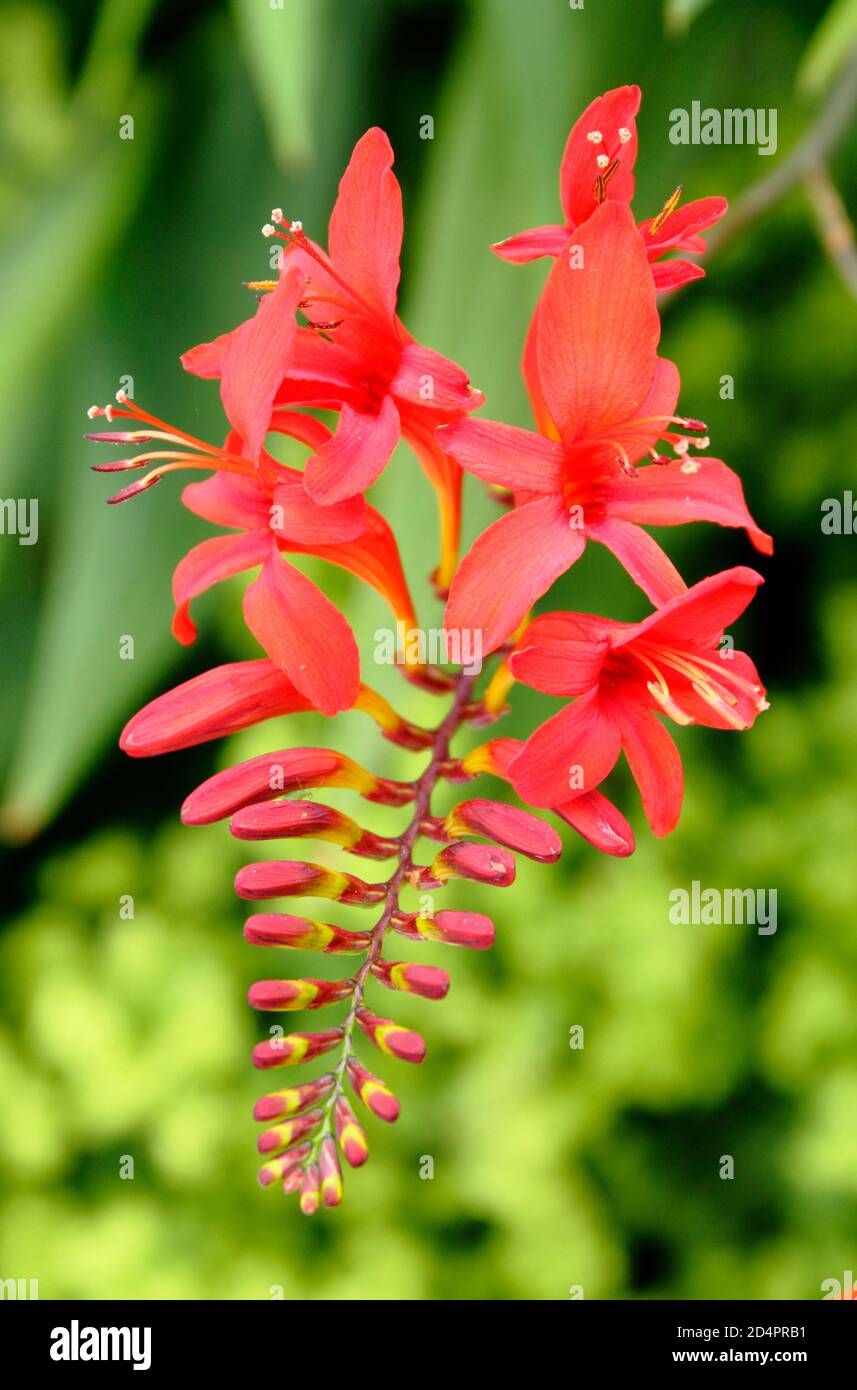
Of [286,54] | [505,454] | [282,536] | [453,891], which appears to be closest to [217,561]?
[282,536]

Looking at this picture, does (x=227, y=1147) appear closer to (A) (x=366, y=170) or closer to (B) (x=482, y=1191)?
(B) (x=482, y=1191)

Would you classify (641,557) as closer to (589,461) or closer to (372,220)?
(589,461)

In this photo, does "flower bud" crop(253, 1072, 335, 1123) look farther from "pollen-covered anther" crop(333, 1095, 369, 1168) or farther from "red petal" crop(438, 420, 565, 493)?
"red petal" crop(438, 420, 565, 493)

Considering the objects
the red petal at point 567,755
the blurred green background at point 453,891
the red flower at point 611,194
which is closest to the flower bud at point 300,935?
the red petal at point 567,755

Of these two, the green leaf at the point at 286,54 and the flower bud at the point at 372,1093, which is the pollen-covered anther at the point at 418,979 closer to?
the flower bud at the point at 372,1093

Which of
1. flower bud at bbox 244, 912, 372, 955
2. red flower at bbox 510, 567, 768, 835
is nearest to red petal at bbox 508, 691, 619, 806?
red flower at bbox 510, 567, 768, 835
